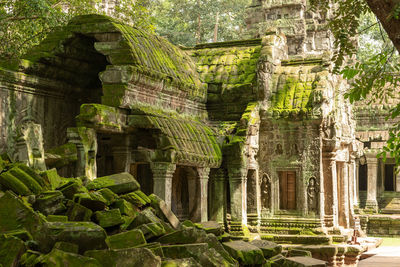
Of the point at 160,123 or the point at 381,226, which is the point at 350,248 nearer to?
the point at 160,123

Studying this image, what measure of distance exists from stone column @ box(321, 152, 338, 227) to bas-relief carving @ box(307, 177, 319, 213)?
70 cm

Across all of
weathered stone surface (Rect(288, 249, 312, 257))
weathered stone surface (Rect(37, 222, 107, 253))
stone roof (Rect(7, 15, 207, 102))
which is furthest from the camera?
stone roof (Rect(7, 15, 207, 102))

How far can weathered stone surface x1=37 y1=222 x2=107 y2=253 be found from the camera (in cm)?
577

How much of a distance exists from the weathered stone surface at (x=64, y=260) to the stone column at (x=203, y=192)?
28.2ft

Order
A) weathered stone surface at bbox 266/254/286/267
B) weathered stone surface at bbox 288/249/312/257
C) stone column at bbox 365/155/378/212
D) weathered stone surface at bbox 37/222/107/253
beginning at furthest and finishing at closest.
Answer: stone column at bbox 365/155/378/212 → weathered stone surface at bbox 288/249/312/257 → weathered stone surface at bbox 266/254/286/267 → weathered stone surface at bbox 37/222/107/253

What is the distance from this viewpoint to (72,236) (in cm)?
583

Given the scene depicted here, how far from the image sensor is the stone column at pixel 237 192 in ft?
48.8

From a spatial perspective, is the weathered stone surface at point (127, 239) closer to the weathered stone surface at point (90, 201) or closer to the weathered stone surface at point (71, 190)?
the weathered stone surface at point (90, 201)

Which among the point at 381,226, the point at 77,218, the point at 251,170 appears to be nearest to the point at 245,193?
the point at 251,170

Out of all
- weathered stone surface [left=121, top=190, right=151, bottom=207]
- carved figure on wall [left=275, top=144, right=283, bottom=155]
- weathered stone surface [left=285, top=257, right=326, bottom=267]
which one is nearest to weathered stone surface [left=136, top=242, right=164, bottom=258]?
weathered stone surface [left=121, top=190, right=151, bottom=207]

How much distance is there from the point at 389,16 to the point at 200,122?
32.5 feet

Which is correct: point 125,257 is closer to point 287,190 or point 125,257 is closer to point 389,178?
point 287,190

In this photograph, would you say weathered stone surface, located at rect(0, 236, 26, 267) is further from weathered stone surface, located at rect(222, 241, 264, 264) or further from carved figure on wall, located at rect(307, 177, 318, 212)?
carved figure on wall, located at rect(307, 177, 318, 212)

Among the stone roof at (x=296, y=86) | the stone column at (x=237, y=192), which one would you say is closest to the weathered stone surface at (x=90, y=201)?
the stone column at (x=237, y=192)
